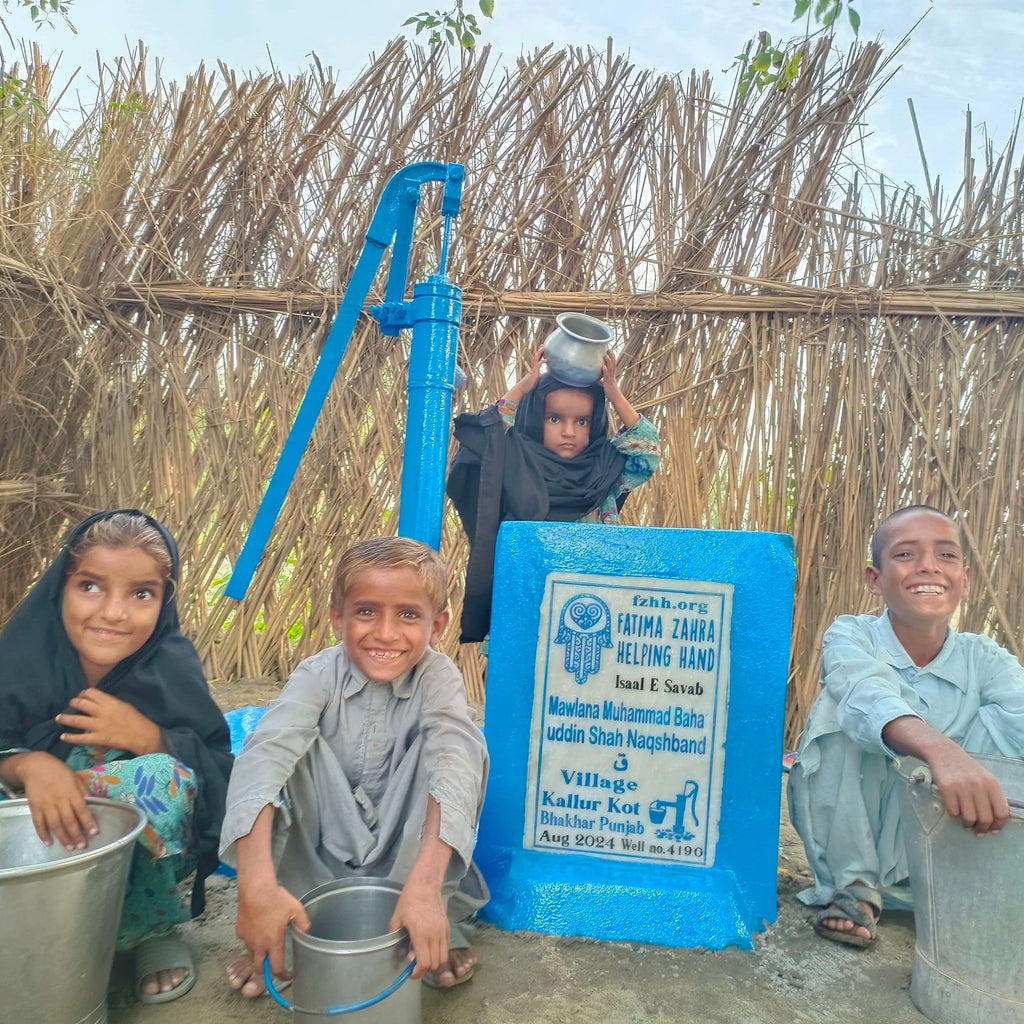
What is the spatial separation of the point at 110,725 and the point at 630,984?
43.8 inches

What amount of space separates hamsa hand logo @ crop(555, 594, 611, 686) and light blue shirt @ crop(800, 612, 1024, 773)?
53 cm

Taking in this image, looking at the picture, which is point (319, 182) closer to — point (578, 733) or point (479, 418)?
point (479, 418)

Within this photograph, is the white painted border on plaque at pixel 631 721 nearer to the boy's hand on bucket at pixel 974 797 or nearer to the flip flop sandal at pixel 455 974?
the flip flop sandal at pixel 455 974

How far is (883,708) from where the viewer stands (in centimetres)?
163

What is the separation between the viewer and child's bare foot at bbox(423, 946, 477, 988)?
1461mm

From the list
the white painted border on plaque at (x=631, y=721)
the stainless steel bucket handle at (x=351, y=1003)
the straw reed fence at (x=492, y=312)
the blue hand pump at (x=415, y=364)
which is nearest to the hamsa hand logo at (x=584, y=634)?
the white painted border on plaque at (x=631, y=721)

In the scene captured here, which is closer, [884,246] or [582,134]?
[884,246]

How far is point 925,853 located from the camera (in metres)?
1.45

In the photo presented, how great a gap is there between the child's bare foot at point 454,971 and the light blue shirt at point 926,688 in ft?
2.86

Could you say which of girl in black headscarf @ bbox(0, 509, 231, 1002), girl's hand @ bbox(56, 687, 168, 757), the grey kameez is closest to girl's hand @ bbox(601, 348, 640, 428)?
the grey kameez

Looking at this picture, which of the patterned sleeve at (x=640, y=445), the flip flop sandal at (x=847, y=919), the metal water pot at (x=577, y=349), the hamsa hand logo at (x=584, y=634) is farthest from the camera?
the patterned sleeve at (x=640, y=445)

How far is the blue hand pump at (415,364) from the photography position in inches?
80.3

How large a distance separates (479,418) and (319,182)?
69.5 inches

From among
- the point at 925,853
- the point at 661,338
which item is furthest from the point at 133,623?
the point at 661,338
